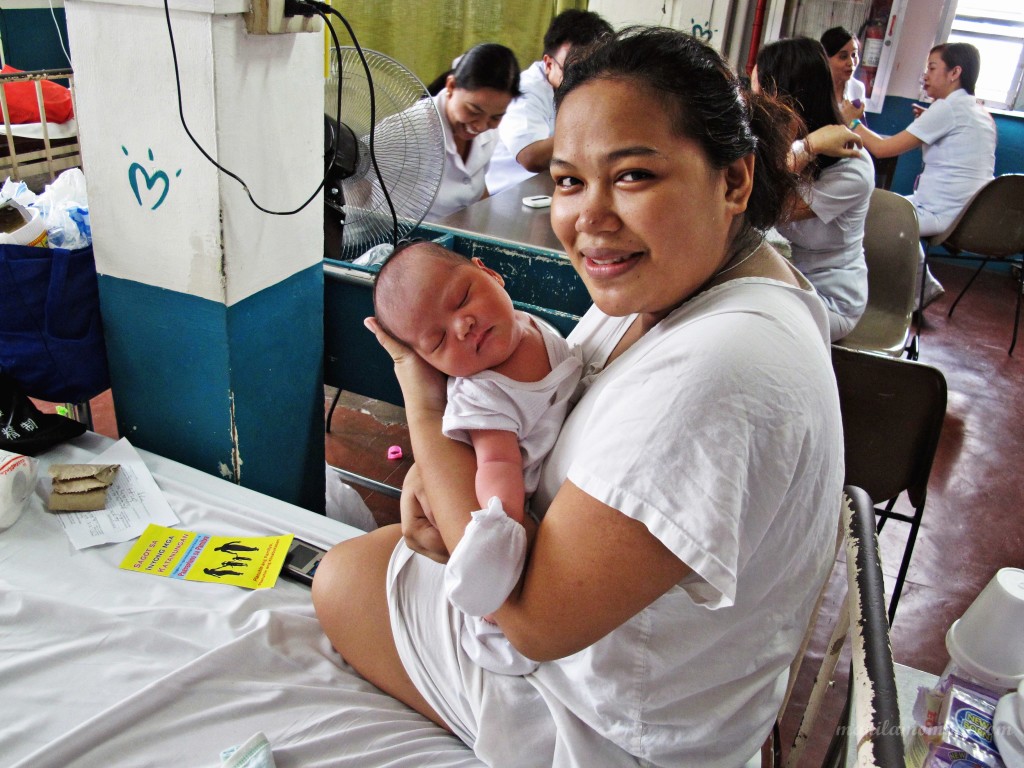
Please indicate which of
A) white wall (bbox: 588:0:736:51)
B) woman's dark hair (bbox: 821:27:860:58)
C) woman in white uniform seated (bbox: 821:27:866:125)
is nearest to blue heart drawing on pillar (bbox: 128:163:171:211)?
woman in white uniform seated (bbox: 821:27:866:125)

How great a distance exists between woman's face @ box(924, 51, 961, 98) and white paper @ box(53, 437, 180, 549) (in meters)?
4.86

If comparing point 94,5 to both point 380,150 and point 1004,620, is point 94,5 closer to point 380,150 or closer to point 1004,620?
point 380,150

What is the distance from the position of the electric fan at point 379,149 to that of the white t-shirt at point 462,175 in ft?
3.04

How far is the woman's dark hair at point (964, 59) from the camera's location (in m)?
4.56

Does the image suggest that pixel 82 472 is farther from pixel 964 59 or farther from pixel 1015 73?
pixel 1015 73

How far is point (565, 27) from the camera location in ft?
12.4

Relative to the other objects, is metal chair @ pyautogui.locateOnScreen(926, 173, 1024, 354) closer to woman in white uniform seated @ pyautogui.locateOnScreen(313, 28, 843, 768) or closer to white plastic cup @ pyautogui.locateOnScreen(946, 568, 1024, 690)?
white plastic cup @ pyautogui.locateOnScreen(946, 568, 1024, 690)

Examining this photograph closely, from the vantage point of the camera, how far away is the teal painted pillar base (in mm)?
1720

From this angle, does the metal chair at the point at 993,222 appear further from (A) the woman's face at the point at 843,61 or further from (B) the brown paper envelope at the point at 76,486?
(B) the brown paper envelope at the point at 76,486

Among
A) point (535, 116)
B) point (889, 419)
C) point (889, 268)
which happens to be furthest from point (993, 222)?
point (889, 419)

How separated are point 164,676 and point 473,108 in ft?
7.62

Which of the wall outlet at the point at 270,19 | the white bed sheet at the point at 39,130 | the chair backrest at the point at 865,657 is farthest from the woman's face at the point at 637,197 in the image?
the white bed sheet at the point at 39,130

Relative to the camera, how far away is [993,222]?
410 cm

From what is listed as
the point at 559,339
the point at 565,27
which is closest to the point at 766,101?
the point at 559,339
